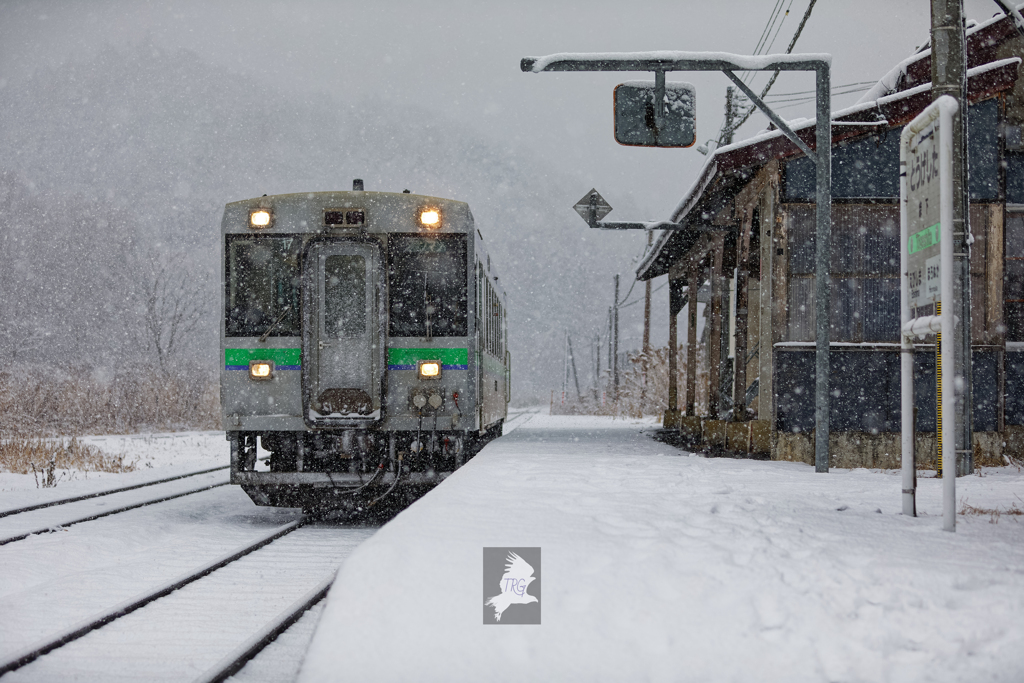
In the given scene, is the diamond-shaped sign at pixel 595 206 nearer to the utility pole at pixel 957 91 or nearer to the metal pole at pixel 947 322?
the utility pole at pixel 957 91

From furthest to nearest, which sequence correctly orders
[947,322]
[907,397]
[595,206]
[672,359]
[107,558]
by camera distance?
[672,359], [595,206], [107,558], [907,397], [947,322]

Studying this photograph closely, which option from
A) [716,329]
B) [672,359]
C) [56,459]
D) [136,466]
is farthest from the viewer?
[672,359]

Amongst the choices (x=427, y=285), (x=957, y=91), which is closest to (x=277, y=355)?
(x=427, y=285)

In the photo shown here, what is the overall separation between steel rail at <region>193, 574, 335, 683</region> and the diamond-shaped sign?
31.5 ft

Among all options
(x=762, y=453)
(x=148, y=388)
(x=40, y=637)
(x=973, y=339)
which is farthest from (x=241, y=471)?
(x=148, y=388)

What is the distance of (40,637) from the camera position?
14.9ft

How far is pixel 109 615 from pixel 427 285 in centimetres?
438

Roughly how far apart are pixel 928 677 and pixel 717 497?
2.95 m

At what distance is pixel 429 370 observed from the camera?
8312 mm

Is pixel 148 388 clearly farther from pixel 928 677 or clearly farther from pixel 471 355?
pixel 928 677

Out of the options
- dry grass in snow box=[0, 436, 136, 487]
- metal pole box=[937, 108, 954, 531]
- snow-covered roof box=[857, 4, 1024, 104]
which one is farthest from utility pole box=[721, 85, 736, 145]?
metal pole box=[937, 108, 954, 531]

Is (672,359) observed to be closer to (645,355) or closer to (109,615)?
(645,355)

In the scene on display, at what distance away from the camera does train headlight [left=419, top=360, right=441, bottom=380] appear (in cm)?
830

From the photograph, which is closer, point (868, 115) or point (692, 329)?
point (868, 115)
